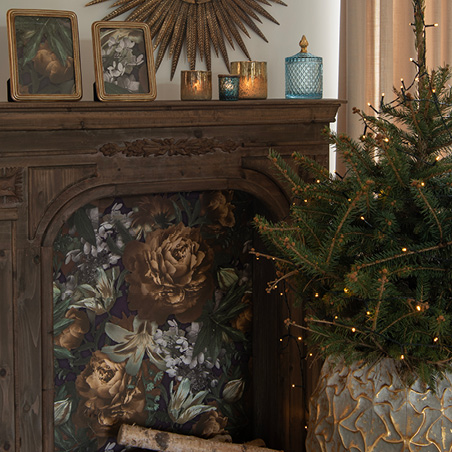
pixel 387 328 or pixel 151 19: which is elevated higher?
pixel 151 19

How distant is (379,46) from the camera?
7.95ft

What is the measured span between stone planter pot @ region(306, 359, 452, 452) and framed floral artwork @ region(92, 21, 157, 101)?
923mm

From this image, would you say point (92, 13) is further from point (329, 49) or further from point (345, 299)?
point (345, 299)

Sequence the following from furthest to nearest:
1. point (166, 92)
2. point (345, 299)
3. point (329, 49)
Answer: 1. point (329, 49)
2. point (166, 92)
3. point (345, 299)

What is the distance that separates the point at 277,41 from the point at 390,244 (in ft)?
3.58

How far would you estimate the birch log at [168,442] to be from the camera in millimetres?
2154

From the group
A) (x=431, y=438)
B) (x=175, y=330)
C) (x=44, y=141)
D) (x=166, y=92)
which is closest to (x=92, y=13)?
→ (x=166, y=92)

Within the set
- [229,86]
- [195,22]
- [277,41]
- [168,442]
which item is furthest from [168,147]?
[168,442]

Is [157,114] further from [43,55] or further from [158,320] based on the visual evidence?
[158,320]

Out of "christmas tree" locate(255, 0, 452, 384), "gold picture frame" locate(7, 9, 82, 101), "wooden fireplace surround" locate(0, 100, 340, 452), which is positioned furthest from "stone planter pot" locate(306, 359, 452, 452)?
"gold picture frame" locate(7, 9, 82, 101)

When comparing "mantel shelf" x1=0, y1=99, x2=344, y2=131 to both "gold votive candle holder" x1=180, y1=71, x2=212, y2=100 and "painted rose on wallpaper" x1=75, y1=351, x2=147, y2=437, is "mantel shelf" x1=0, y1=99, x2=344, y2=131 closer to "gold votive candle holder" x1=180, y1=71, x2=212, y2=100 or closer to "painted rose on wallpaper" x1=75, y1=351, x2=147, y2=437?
"gold votive candle holder" x1=180, y1=71, x2=212, y2=100

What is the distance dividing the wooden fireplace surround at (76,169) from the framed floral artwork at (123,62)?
0.21 ft

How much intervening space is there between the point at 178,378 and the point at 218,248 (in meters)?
0.44

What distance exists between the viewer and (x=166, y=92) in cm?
228
